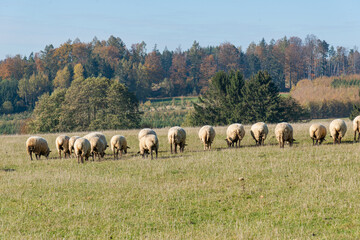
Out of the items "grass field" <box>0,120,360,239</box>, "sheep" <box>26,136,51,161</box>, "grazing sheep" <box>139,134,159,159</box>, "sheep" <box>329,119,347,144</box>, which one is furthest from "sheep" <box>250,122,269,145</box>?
"sheep" <box>26,136,51,161</box>

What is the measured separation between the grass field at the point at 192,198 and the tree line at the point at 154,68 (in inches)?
4525

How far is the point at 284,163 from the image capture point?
19.4 metres

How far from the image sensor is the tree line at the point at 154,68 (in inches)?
5340

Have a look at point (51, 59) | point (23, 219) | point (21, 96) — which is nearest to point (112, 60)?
point (51, 59)

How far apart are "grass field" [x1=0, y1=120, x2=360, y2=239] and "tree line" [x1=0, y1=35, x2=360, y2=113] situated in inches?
4525

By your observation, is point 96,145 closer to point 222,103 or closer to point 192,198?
point 192,198

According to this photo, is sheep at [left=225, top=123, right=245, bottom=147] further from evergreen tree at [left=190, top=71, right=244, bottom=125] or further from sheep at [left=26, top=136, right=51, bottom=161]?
evergreen tree at [left=190, top=71, right=244, bottom=125]

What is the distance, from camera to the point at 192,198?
46.6ft

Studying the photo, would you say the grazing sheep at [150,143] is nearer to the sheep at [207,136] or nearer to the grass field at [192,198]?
the grass field at [192,198]

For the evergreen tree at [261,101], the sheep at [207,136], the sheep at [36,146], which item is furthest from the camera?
the evergreen tree at [261,101]

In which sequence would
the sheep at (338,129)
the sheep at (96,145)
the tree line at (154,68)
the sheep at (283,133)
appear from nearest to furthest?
the sheep at (96,145) → the sheep at (283,133) → the sheep at (338,129) → the tree line at (154,68)

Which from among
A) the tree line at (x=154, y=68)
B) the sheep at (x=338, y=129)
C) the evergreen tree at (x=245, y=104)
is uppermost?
the tree line at (x=154, y=68)

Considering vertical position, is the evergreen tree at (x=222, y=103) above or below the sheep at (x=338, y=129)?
above

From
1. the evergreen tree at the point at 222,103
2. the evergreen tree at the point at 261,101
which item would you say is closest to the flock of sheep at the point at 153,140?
the evergreen tree at the point at 261,101
